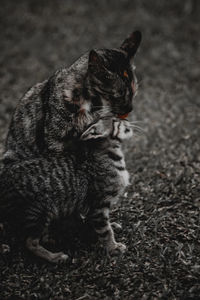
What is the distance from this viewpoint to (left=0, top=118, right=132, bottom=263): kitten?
147 inches

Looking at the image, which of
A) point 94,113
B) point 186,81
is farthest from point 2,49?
point 94,113

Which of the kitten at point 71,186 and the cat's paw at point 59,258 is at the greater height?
the kitten at point 71,186

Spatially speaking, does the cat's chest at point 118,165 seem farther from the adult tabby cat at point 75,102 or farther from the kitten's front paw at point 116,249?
the kitten's front paw at point 116,249

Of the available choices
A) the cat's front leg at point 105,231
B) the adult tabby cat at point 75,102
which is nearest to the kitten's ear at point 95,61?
the adult tabby cat at point 75,102

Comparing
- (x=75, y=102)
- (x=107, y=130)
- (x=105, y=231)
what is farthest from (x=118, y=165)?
(x=75, y=102)

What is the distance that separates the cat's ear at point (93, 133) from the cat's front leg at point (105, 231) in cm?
79

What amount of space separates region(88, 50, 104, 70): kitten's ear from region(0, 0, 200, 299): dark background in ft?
6.11

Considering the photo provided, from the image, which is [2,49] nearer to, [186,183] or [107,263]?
[186,183]

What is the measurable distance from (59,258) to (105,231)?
0.57 meters

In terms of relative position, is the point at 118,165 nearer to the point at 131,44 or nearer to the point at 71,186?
the point at 71,186

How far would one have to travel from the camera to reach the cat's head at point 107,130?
4.05 meters

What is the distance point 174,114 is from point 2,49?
5570 millimetres

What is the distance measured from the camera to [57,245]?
4.20 m

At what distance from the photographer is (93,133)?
4055mm
